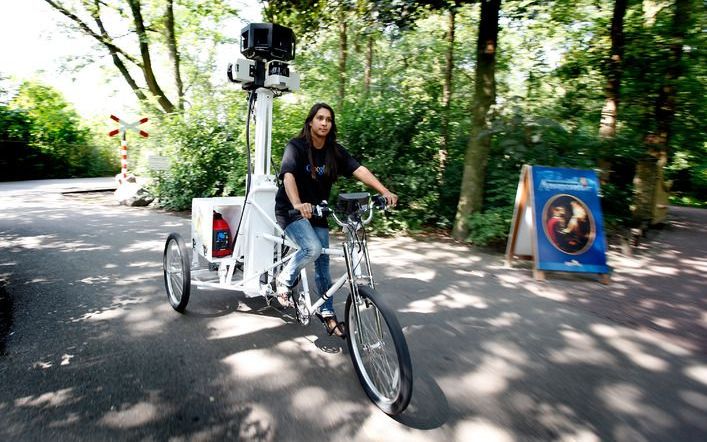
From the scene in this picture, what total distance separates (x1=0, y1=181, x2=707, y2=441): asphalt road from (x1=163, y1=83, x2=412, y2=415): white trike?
0.22m

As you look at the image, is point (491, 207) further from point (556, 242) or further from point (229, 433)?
point (229, 433)

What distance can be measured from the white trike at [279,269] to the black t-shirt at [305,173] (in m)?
0.25

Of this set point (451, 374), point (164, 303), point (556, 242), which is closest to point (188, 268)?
point (164, 303)

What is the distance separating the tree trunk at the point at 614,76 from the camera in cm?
738

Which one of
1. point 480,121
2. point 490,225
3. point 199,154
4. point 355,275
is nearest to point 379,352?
point 355,275

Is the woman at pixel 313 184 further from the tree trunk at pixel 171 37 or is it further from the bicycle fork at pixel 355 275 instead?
the tree trunk at pixel 171 37

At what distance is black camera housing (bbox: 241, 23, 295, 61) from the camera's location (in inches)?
150

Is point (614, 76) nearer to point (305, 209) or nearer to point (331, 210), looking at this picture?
point (331, 210)

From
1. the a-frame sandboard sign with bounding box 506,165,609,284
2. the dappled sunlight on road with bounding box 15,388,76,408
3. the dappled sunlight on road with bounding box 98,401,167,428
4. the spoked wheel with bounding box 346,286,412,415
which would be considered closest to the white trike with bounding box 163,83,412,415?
the spoked wheel with bounding box 346,286,412,415

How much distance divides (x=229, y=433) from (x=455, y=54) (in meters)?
14.7

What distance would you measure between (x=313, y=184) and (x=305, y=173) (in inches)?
5.0

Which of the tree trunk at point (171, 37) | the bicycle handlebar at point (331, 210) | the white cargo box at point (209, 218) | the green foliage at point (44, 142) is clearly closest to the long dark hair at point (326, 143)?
the bicycle handlebar at point (331, 210)

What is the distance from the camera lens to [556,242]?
5773 millimetres

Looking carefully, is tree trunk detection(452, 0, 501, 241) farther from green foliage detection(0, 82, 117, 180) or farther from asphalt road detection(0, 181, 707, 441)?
green foliage detection(0, 82, 117, 180)
